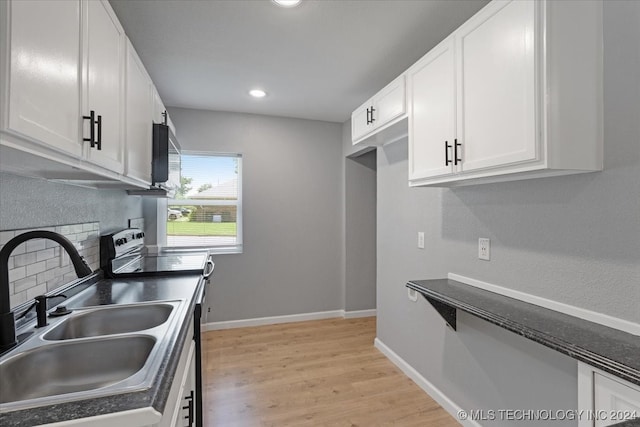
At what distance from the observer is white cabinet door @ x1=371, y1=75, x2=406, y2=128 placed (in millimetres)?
2191

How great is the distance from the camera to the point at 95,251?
2.11m

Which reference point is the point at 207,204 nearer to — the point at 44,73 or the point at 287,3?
the point at 287,3

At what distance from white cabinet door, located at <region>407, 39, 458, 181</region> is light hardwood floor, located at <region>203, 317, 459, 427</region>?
158cm

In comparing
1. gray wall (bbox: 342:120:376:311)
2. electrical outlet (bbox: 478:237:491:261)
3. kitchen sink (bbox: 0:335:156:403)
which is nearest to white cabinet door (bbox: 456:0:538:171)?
electrical outlet (bbox: 478:237:491:261)

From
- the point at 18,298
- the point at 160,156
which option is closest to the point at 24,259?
the point at 18,298

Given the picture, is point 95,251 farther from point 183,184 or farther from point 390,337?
point 390,337

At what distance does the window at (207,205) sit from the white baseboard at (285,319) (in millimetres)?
850

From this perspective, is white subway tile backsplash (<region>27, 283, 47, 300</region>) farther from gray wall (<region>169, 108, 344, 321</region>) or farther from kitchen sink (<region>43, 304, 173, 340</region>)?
gray wall (<region>169, 108, 344, 321</region>)

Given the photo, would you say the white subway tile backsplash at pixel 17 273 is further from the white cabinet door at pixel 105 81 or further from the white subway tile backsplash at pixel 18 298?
the white cabinet door at pixel 105 81

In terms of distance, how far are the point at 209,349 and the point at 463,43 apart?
128 inches

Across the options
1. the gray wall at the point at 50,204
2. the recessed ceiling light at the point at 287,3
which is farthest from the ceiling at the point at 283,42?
the gray wall at the point at 50,204

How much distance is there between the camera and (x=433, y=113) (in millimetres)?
1851

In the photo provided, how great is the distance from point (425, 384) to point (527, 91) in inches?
82.8

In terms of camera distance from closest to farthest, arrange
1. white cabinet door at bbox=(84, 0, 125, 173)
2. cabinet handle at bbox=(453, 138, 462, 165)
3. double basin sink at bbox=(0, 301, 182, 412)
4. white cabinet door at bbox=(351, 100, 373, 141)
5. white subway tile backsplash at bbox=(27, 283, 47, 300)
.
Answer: double basin sink at bbox=(0, 301, 182, 412)
white cabinet door at bbox=(84, 0, 125, 173)
white subway tile backsplash at bbox=(27, 283, 47, 300)
cabinet handle at bbox=(453, 138, 462, 165)
white cabinet door at bbox=(351, 100, 373, 141)
